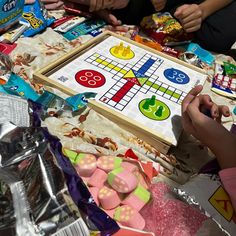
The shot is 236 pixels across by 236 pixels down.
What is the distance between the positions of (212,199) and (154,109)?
267 millimetres

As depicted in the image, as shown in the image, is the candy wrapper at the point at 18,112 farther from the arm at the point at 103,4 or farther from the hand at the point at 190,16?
the hand at the point at 190,16

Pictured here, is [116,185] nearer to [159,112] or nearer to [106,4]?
[159,112]

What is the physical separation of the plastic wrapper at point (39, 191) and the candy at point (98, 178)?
0.34 ft

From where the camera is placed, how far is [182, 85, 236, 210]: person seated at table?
23.4 inches

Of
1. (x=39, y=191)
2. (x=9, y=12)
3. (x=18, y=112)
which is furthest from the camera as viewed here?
(x=9, y=12)

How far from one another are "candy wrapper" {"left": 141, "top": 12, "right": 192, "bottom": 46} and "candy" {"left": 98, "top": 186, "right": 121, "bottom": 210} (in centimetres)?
66

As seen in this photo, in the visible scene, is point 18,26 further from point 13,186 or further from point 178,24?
point 13,186

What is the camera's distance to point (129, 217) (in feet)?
1.79

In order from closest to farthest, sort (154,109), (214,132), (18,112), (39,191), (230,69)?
1. (39,191)
2. (18,112)
3. (214,132)
4. (154,109)
5. (230,69)

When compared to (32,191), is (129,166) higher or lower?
lower

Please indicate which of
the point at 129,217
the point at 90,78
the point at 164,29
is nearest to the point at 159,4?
the point at 164,29

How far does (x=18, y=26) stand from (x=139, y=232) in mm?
680

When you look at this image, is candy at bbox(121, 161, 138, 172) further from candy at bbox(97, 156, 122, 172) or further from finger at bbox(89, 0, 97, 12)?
finger at bbox(89, 0, 97, 12)

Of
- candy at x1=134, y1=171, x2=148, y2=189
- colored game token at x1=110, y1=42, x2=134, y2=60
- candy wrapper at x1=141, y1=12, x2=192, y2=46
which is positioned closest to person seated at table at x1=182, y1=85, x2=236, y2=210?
candy at x1=134, y1=171, x2=148, y2=189
